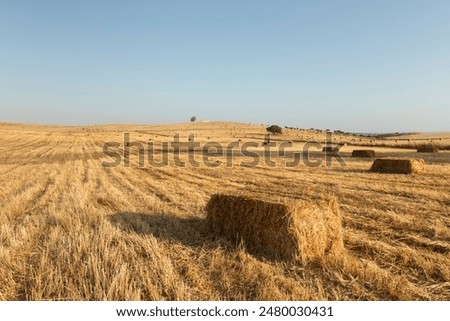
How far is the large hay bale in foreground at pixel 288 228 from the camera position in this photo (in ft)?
20.5

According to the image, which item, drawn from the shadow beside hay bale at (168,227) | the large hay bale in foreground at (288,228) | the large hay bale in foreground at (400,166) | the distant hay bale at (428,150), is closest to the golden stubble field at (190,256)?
the shadow beside hay bale at (168,227)

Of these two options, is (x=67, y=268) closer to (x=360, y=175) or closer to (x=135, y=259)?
(x=135, y=259)

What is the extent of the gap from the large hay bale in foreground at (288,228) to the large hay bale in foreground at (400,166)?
44.0ft

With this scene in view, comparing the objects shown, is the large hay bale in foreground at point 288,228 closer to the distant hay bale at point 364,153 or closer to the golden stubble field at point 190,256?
the golden stubble field at point 190,256

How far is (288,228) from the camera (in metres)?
6.27

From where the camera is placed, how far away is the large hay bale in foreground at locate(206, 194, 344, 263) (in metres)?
6.26

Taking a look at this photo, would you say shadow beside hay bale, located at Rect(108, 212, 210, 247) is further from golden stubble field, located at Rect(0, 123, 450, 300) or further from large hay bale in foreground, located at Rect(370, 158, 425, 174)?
large hay bale in foreground, located at Rect(370, 158, 425, 174)

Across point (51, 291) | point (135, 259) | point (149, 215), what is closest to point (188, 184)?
point (149, 215)

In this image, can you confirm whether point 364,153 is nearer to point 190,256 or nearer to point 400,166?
point 400,166

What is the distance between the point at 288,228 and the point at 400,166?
14766 mm

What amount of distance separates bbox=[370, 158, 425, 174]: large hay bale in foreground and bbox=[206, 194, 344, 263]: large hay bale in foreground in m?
13.4

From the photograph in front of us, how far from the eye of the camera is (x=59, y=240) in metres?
6.34
